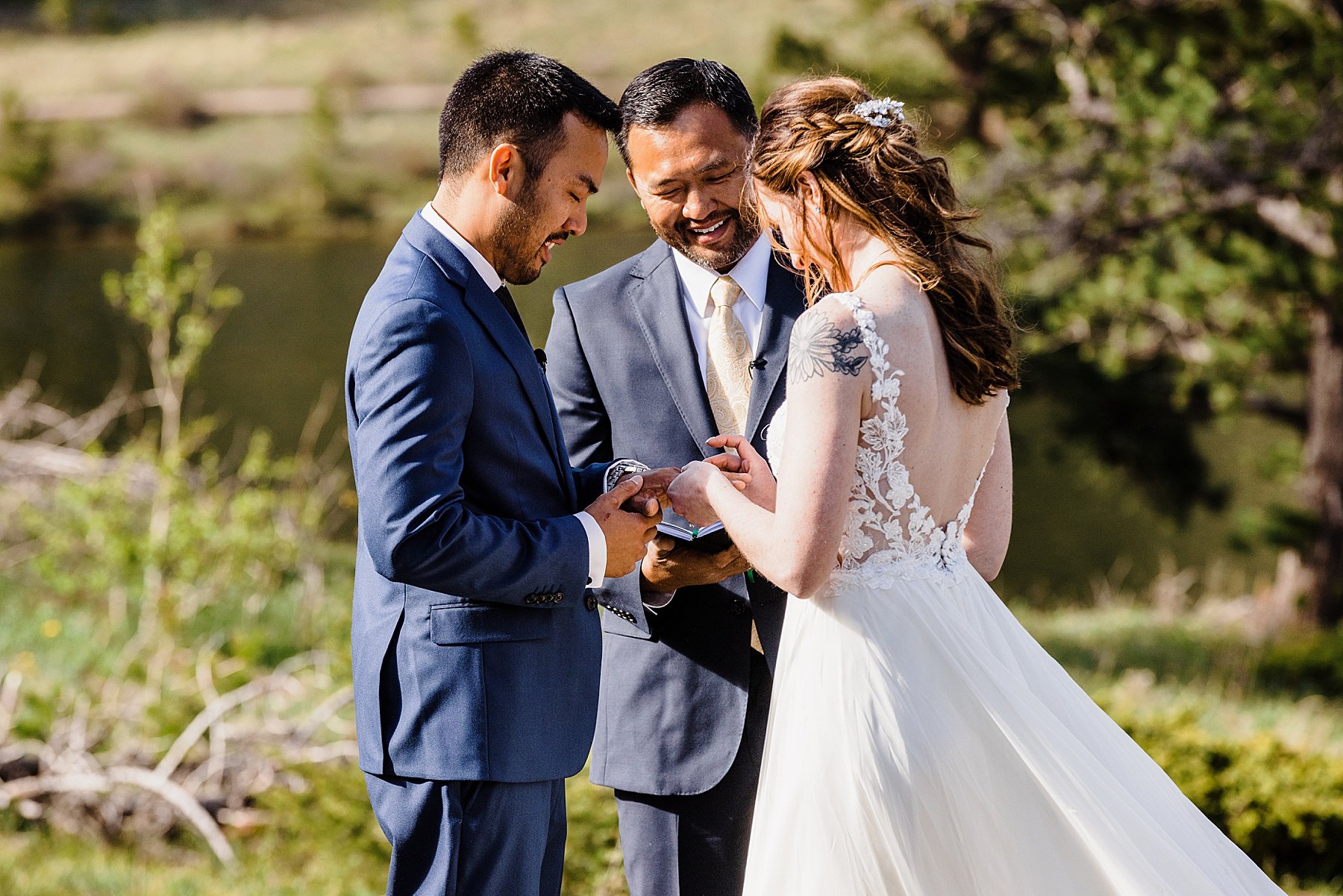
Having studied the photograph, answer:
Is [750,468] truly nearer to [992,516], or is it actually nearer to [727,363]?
[727,363]

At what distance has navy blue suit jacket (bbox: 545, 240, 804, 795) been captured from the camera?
8.56 ft

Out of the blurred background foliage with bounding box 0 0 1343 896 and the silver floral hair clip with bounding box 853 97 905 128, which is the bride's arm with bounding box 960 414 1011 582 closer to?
the silver floral hair clip with bounding box 853 97 905 128

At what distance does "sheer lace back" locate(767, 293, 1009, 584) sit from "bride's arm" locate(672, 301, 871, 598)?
32 millimetres

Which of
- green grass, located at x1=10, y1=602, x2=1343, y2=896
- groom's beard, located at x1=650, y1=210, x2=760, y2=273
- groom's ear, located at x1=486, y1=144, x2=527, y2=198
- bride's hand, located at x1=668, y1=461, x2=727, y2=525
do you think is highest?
groom's ear, located at x1=486, y1=144, x2=527, y2=198

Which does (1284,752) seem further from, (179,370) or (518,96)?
(179,370)

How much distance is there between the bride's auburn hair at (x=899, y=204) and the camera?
2.20m

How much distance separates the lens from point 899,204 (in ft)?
7.33

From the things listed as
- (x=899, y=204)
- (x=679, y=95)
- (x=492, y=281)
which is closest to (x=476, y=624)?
(x=492, y=281)

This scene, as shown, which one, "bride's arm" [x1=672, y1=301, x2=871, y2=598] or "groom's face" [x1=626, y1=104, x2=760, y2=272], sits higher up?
"groom's face" [x1=626, y1=104, x2=760, y2=272]

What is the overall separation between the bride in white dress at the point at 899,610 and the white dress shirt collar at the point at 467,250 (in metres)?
0.52

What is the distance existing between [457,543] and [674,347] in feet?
2.93

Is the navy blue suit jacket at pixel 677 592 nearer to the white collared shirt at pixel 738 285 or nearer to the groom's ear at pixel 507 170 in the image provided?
the white collared shirt at pixel 738 285

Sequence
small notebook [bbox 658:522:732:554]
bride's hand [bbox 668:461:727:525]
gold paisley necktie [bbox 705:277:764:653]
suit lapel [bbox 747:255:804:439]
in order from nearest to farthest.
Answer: bride's hand [bbox 668:461:727:525] < small notebook [bbox 658:522:732:554] < suit lapel [bbox 747:255:804:439] < gold paisley necktie [bbox 705:277:764:653]

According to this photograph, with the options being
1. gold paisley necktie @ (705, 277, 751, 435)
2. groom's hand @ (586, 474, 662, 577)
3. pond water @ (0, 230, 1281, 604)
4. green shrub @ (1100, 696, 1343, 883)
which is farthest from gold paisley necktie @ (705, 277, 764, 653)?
pond water @ (0, 230, 1281, 604)
